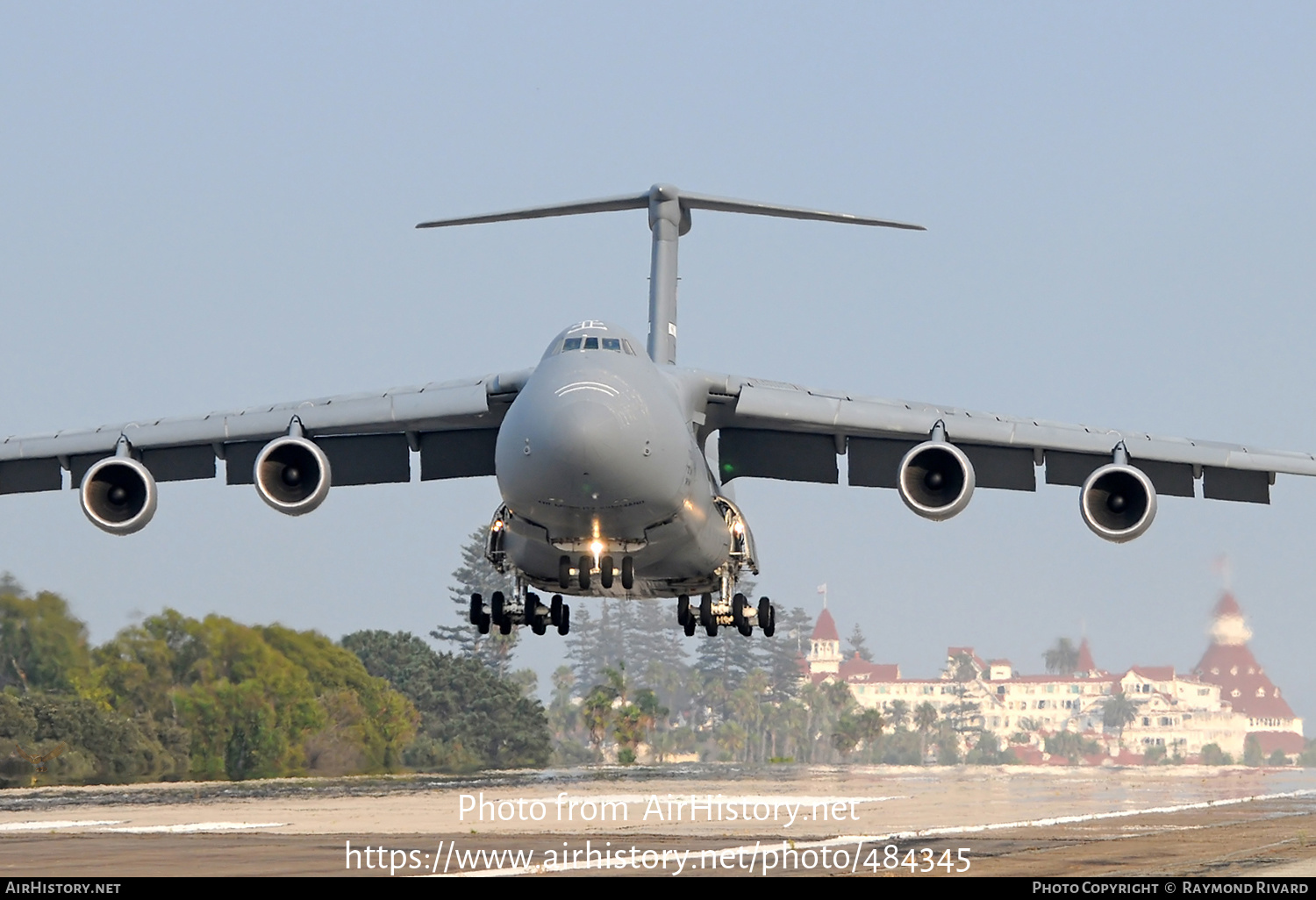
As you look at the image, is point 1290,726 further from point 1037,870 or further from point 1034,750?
point 1037,870

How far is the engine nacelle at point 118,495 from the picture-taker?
64.3 ft

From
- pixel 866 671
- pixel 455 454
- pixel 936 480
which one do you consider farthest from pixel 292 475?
pixel 866 671

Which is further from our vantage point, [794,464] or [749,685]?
[749,685]

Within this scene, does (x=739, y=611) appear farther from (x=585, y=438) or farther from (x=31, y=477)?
(x=31, y=477)

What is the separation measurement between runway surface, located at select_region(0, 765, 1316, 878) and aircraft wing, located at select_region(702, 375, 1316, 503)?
172 inches

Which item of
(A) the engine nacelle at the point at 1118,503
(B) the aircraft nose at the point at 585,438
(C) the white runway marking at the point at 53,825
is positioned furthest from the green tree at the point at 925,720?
(B) the aircraft nose at the point at 585,438

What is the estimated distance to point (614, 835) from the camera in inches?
721

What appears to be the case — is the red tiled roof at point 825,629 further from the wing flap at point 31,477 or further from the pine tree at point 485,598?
the wing flap at point 31,477

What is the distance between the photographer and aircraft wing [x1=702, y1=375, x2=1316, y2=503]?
20.0 m

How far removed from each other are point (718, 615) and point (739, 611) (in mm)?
323

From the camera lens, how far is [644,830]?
1947 centimetres

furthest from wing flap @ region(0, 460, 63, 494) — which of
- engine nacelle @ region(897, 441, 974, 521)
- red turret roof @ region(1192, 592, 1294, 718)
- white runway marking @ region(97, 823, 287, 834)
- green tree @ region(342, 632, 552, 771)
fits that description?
green tree @ region(342, 632, 552, 771)

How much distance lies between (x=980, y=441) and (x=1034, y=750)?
76.4m
